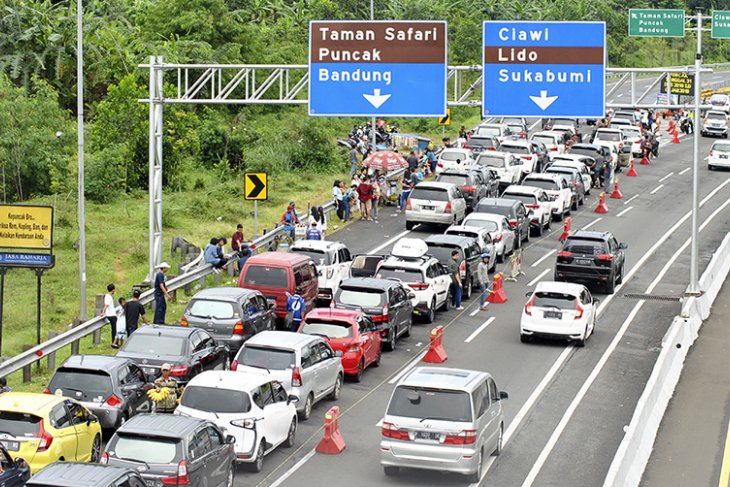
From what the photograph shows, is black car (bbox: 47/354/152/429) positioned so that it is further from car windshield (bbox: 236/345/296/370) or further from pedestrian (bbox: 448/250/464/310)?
pedestrian (bbox: 448/250/464/310)

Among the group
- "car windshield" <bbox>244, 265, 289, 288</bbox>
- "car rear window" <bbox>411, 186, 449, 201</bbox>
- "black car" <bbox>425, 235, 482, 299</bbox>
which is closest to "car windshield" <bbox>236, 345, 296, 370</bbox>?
"car windshield" <bbox>244, 265, 289, 288</bbox>

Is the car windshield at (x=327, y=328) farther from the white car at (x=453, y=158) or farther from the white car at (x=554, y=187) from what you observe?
the white car at (x=453, y=158)

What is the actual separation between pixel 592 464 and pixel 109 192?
28.4 meters

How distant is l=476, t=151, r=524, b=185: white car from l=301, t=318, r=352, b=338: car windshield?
26277 millimetres

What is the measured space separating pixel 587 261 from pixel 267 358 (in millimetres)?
16130

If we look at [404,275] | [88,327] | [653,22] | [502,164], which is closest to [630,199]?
[502,164]

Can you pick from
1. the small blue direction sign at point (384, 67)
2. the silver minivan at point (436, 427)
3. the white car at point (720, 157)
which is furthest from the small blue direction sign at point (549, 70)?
the white car at point (720, 157)

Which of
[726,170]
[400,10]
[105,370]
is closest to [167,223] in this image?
[105,370]

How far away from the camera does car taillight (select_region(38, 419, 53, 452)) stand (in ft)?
68.6

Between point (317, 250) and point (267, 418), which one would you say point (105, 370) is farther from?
point (317, 250)

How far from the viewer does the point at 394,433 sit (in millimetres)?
22484

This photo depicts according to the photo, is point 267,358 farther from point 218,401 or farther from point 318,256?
point 318,256

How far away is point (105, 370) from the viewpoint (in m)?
24.1

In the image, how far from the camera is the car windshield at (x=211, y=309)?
3008 cm
